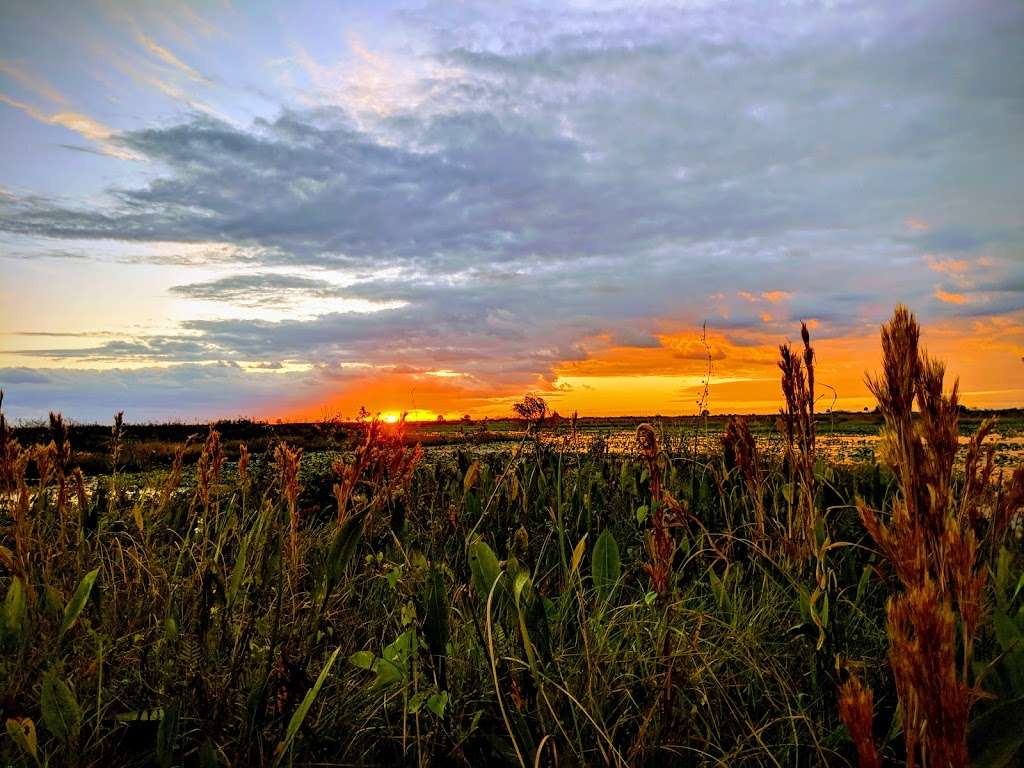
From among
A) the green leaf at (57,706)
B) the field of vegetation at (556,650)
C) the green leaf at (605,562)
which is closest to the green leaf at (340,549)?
the field of vegetation at (556,650)

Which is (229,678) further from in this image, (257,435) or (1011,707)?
(257,435)

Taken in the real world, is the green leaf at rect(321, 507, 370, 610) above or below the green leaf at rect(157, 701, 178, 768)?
above

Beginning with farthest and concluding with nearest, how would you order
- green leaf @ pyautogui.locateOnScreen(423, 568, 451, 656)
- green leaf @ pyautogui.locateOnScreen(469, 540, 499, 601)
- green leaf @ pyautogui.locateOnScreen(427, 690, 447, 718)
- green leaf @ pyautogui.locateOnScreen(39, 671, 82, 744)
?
green leaf @ pyautogui.locateOnScreen(469, 540, 499, 601) → green leaf @ pyautogui.locateOnScreen(423, 568, 451, 656) → green leaf @ pyautogui.locateOnScreen(427, 690, 447, 718) → green leaf @ pyautogui.locateOnScreen(39, 671, 82, 744)

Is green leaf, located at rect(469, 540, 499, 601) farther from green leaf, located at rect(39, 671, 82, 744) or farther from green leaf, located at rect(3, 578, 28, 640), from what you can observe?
green leaf, located at rect(3, 578, 28, 640)

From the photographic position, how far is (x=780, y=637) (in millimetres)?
3404

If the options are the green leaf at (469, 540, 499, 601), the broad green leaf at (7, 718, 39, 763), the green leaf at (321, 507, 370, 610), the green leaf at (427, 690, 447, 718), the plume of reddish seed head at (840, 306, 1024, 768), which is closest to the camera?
the plume of reddish seed head at (840, 306, 1024, 768)

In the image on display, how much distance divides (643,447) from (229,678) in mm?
1603

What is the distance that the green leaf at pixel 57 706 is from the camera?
2180 millimetres

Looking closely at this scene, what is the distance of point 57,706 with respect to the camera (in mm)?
2209

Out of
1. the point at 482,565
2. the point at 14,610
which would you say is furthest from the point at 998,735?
the point at 14,610

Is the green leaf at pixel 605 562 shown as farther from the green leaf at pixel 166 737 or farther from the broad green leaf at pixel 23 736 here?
the broad green leaf at pixel 23 736

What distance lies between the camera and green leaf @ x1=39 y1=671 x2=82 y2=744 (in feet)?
7.15

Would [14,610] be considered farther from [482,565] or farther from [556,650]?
[556,650]

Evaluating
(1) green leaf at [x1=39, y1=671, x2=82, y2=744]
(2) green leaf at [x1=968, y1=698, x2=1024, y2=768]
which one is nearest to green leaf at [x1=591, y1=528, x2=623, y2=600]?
(2) green leaf at [x1=968, y1=698, x2=1024, y2=768]
